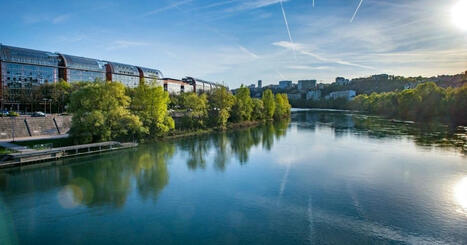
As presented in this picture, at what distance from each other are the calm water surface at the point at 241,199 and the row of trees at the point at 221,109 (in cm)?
1386

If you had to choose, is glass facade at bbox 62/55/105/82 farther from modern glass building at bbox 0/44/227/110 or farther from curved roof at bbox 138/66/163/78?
curved roof at bbox 138/66/163/78

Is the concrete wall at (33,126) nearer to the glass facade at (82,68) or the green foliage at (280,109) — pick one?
the glass facade at (82,68)

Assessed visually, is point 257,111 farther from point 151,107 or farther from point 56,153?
point 56,153

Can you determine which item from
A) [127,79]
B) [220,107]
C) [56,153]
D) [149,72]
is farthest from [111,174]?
[149,72]

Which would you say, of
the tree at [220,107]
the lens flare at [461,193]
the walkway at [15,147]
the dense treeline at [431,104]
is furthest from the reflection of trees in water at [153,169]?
the dense treeline at [431,104]

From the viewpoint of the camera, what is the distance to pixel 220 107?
137 ft

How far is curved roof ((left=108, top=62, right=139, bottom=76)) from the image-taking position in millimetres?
62409

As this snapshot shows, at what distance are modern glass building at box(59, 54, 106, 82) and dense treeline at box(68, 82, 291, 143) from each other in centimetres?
2235

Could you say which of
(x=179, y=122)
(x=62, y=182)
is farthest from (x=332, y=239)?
(x=179, y=122)

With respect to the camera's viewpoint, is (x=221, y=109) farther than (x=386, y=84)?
No

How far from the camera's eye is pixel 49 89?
126ft

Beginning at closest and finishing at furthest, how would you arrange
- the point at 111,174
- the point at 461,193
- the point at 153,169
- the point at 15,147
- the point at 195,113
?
1. the point at 461,193
2. the point at 111,174
3. the point at 153,169
4. the point at 15,147
5. the point at 195,113

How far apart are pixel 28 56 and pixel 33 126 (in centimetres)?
2714

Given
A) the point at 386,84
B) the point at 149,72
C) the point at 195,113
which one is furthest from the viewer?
the point at 386,84
